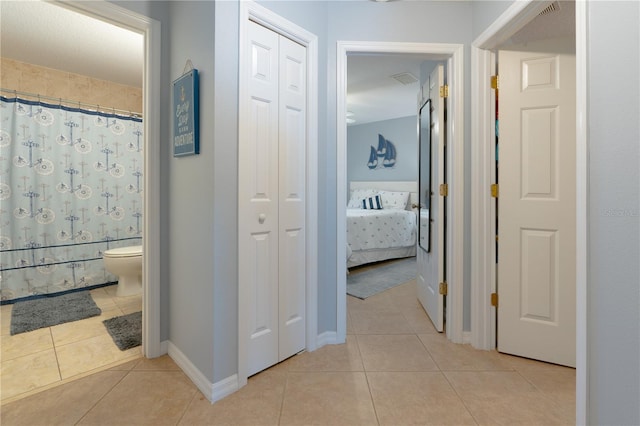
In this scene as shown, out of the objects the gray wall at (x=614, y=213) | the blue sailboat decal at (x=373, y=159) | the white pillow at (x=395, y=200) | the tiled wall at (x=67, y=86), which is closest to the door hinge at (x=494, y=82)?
the gray wall at (x=614, y=213)

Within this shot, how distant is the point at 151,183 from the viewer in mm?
1869

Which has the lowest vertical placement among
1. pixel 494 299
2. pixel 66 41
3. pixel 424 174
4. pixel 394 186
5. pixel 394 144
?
pixel 494 299

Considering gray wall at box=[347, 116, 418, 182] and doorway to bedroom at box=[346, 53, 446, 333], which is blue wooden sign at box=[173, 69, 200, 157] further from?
gray wall at box=[347, 116, 418, 182]

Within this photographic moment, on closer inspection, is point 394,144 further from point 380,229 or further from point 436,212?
point 436,212

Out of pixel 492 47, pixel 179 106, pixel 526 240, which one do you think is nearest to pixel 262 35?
pixel 179 106

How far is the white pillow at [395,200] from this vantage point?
5520 mm

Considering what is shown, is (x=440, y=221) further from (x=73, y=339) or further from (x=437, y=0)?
(x=73, y=339)

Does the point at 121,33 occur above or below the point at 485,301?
above

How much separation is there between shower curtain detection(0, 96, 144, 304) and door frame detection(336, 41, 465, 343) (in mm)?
2654

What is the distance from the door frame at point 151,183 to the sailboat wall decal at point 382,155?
4.92 m

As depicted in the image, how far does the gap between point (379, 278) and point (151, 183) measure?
114 inches

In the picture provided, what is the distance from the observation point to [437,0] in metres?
2.13

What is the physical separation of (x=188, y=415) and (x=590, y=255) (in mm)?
1810

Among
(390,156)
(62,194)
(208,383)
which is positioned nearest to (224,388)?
(208,383)
